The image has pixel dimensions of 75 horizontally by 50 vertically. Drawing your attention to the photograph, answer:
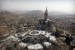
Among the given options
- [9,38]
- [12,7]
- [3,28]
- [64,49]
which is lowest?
[64,49]

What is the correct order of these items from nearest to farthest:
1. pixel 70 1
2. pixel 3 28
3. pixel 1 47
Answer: pixel 1 47
pixel 3 28
pixel 70 1

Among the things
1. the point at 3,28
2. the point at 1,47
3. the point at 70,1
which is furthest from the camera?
the point at 70,1

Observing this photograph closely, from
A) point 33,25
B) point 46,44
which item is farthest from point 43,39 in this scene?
point 33,25

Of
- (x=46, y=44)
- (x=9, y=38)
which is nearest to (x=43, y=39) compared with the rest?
(x=46, y=44)

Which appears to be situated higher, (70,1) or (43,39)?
(70,1)

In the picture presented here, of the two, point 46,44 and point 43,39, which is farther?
point 43,39

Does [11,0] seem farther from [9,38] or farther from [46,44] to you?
[46,44]

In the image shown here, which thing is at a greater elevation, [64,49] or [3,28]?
[3,28]

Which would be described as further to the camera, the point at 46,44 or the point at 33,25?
the point at 33,25

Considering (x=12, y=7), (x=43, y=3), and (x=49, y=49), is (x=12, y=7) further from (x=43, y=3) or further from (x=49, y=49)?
(x=49, y=49)
